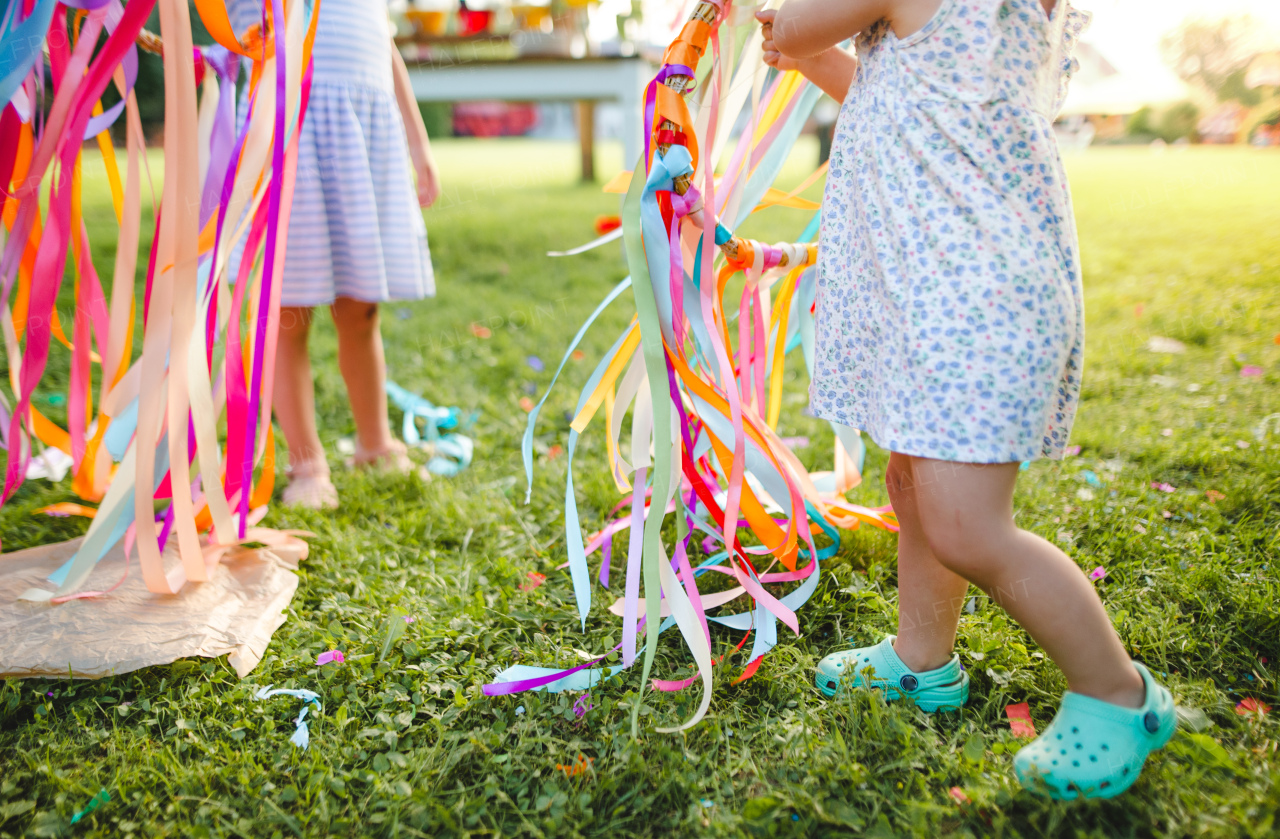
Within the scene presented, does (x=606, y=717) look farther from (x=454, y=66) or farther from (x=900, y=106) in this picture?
(x=454, y=66)

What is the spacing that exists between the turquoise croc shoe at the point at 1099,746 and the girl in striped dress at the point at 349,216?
1.47 meters

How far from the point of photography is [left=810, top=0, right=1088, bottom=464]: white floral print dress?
0.93 meters

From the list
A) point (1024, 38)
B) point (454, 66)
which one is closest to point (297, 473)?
point (1024, 38)

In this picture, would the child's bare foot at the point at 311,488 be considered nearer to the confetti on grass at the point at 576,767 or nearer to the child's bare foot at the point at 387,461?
the child's bare foot at the point at 387,461

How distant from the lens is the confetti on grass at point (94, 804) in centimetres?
101

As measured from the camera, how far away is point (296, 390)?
188 cm

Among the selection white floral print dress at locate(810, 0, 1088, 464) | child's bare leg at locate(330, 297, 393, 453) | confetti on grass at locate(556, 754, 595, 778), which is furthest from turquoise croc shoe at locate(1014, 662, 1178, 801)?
child's bare leg at locate(330, 297, 393, 453)

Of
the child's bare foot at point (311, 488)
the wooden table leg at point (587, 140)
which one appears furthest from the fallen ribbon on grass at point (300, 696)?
the wooden table leg at point (587, 140)

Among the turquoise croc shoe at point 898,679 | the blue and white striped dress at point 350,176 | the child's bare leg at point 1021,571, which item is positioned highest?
the blue and white striped dress at point 350,176

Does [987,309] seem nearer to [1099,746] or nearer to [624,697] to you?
[1099,746]

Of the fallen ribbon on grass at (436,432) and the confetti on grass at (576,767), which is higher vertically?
the confetti on grass at (576,767)

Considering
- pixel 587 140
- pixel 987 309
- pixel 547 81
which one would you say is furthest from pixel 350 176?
pixel 587 140

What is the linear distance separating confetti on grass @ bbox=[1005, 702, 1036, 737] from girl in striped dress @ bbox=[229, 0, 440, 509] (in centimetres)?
140

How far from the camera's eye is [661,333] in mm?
1167
